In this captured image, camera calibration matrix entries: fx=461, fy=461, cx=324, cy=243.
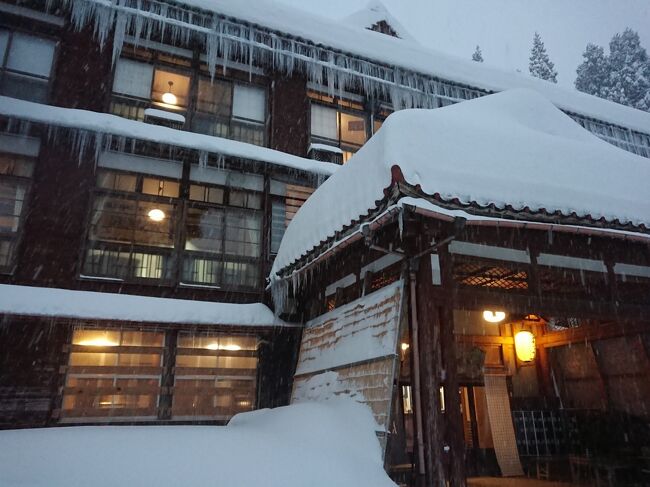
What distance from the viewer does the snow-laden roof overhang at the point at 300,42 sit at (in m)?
12.0

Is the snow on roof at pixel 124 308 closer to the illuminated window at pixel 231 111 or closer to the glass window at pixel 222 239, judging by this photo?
the glass window at pixel 222 239

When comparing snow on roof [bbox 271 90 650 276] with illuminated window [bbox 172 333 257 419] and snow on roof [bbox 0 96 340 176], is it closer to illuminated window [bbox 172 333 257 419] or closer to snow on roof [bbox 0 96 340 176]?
illuminated window [bbox 172 333 257 419]

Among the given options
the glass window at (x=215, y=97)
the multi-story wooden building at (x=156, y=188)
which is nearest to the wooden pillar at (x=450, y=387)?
the multi-story wooden building at (x=156, y=188)

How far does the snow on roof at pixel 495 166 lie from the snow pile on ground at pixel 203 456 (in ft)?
9.85

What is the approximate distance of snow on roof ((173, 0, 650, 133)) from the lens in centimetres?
1301

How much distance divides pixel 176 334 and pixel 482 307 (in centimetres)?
692

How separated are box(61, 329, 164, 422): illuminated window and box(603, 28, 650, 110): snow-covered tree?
3451 centimetres

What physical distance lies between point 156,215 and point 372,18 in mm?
11266

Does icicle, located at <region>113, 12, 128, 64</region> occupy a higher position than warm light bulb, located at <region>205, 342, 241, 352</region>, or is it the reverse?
icicle, located at <region>113, 12, 128, 64</region>

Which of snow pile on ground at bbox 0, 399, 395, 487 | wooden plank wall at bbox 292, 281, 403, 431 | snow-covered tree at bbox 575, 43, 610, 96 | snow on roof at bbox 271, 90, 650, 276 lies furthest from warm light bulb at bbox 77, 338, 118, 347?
snow-covered tree at bbox 575, 43, 610, 96

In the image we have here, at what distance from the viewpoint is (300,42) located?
13.0 metres

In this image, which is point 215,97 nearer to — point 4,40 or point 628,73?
point 4,40

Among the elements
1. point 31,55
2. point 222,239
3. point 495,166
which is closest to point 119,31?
point 31,55

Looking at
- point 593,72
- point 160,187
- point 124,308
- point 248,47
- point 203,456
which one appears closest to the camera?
point 203,456
